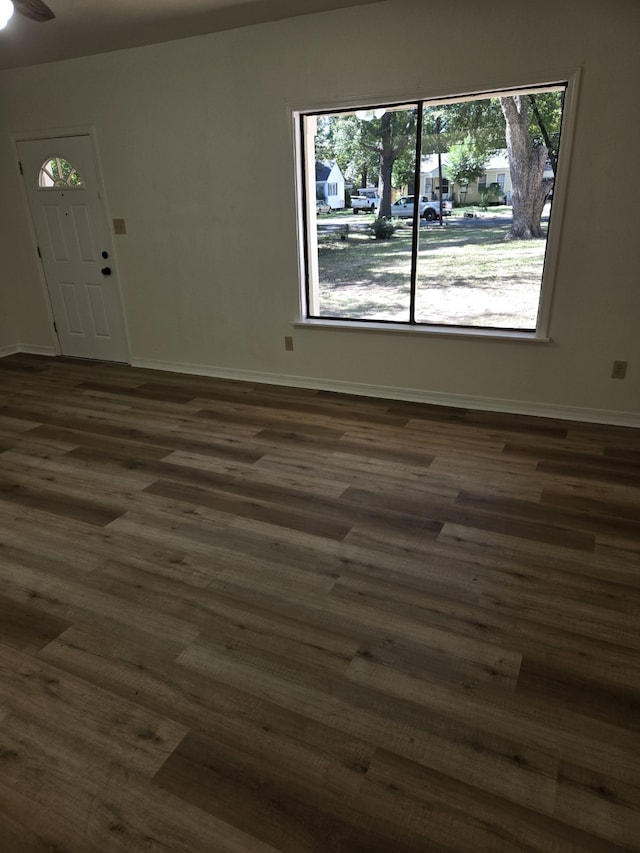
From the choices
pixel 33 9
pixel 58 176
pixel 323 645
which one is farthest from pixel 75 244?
pixel 323 645

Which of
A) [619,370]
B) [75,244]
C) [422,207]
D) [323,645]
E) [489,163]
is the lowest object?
[323,645]

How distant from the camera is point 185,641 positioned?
1891 millimetres

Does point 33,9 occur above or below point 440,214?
above

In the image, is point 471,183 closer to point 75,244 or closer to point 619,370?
point 619,370

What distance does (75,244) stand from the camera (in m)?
5.09

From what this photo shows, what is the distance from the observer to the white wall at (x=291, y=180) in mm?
3064

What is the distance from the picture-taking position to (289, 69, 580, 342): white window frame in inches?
123

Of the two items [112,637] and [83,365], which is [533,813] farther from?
[83,365]

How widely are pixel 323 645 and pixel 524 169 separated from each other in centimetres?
313

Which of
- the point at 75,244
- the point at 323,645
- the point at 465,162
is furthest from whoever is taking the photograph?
the point at 75,244

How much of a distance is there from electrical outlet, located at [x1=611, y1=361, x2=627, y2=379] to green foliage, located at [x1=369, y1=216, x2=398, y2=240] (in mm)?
1776

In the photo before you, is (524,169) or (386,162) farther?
(386,162)

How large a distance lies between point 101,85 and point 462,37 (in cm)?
289

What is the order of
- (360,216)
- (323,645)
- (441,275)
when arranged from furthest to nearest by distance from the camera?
1. (360,216)
2. (441,275)
3. (323,645)
